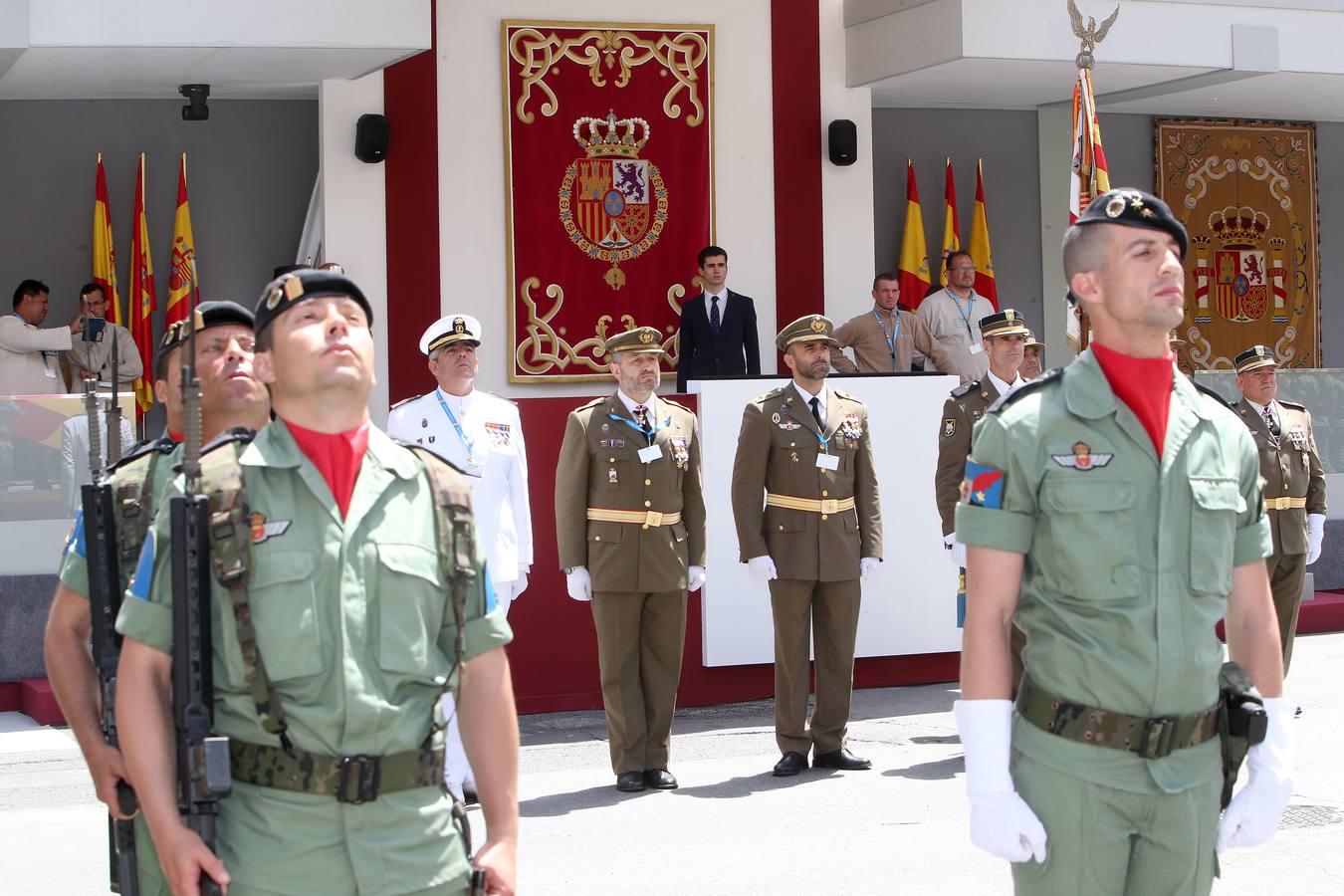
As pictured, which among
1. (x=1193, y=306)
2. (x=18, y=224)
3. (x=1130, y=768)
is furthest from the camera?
(x=1193, y=306)

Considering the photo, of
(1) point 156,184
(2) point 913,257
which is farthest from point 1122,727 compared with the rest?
(1) point 156,184

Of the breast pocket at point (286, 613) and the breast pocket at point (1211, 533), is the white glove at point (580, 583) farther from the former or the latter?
the breast pocket at point (286, 613)

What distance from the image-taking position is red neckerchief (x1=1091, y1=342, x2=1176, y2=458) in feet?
11.1

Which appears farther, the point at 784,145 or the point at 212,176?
the point at 212,176

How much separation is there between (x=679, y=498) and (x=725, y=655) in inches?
74.6

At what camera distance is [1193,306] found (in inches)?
672

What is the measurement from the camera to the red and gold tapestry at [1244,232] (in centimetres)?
1694

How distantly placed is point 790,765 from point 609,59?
6568 mm

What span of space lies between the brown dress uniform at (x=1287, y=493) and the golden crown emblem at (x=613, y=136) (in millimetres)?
4926

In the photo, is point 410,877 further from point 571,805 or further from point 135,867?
point 571,805

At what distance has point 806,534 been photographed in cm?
789

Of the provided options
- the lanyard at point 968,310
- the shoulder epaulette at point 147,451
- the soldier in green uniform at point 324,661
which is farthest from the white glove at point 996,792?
the lanyard at point 968,310

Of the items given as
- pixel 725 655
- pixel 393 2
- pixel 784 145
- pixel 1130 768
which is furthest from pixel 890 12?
pixel 1130 768

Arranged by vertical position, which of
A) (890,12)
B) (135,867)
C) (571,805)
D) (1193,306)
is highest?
(890,12)
